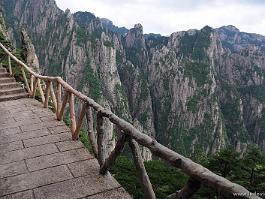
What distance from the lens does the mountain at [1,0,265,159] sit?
138625mm

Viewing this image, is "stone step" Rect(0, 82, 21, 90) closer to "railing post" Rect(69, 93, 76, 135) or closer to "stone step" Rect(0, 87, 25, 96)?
"stone step" Rect(0, 87, 25, 96)

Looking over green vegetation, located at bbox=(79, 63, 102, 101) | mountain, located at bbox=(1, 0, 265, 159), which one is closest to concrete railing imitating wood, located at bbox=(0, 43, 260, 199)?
mountain, located at bbox=(1, 0, 265, 159)

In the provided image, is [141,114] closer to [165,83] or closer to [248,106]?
[165,83]

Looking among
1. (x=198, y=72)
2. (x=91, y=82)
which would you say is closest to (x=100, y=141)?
(x=91, y=82)

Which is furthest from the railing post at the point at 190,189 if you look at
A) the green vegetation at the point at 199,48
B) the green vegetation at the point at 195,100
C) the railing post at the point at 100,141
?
the green vegetation at the point at 199,48

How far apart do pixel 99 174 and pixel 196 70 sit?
152 meters

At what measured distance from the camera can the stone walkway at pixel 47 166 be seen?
6.25m

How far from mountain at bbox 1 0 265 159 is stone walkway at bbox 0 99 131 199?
116 meters

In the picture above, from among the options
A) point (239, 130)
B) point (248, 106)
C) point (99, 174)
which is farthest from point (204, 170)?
point (248, 106)

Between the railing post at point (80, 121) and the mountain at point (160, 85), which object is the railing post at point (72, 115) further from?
the mountain at point (160, 85)

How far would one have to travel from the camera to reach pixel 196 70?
15562 cm

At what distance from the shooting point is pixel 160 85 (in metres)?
158

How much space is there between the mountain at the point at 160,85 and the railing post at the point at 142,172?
11897cm

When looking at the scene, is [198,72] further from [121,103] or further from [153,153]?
[153,153]
